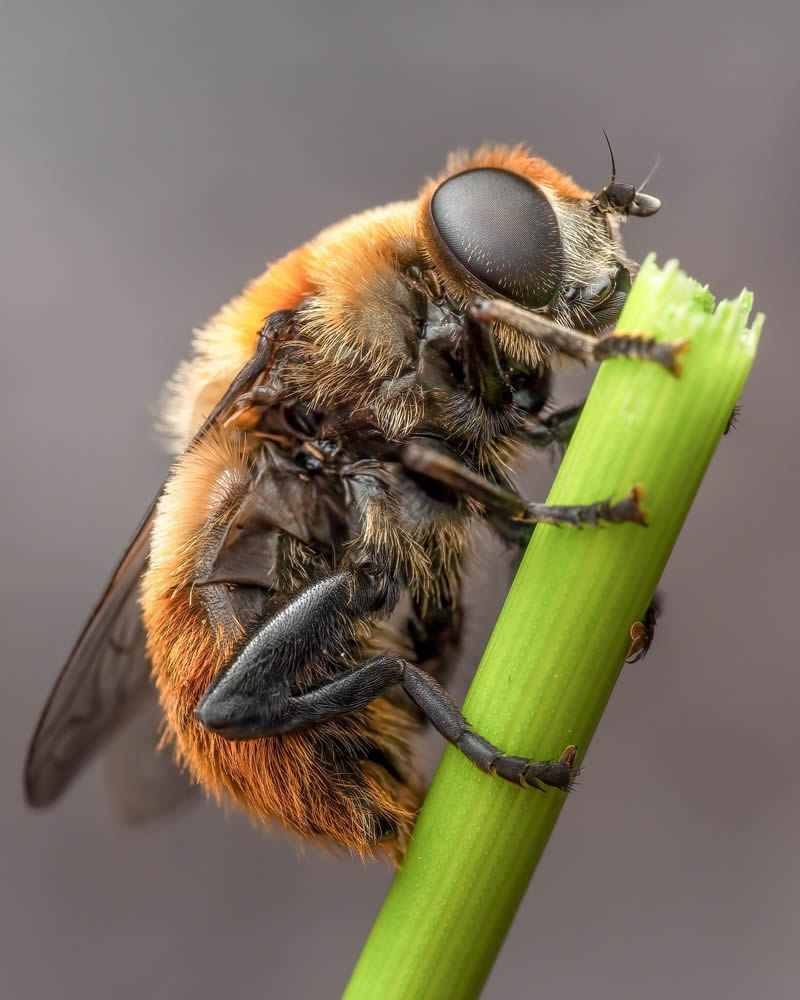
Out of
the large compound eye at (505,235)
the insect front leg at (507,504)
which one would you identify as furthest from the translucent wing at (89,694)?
the large compound eye at (505,235)

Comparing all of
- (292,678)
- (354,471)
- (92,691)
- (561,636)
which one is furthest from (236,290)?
(561,636)

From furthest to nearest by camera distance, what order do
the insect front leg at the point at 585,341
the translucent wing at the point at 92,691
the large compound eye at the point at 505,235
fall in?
the translucent wing at the point at 92,691
the large compound eye at the point at 505,235
the insect front leg at the point at 585,341

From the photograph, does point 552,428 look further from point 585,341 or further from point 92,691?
point 92,691

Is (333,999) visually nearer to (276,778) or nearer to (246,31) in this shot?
(276,778)

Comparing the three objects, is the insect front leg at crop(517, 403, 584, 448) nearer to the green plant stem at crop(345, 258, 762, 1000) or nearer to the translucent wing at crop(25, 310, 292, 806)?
the green plant stem at crop(345, 258, 762, 1000)

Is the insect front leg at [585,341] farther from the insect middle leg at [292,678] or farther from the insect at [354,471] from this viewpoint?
the insect middle leg at [292,678]

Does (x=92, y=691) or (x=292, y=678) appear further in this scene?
(x=92, y=691)

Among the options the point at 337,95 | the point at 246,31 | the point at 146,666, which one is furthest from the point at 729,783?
the point at 246,31

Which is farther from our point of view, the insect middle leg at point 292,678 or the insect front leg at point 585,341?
the insect middle leg at point 292,678
